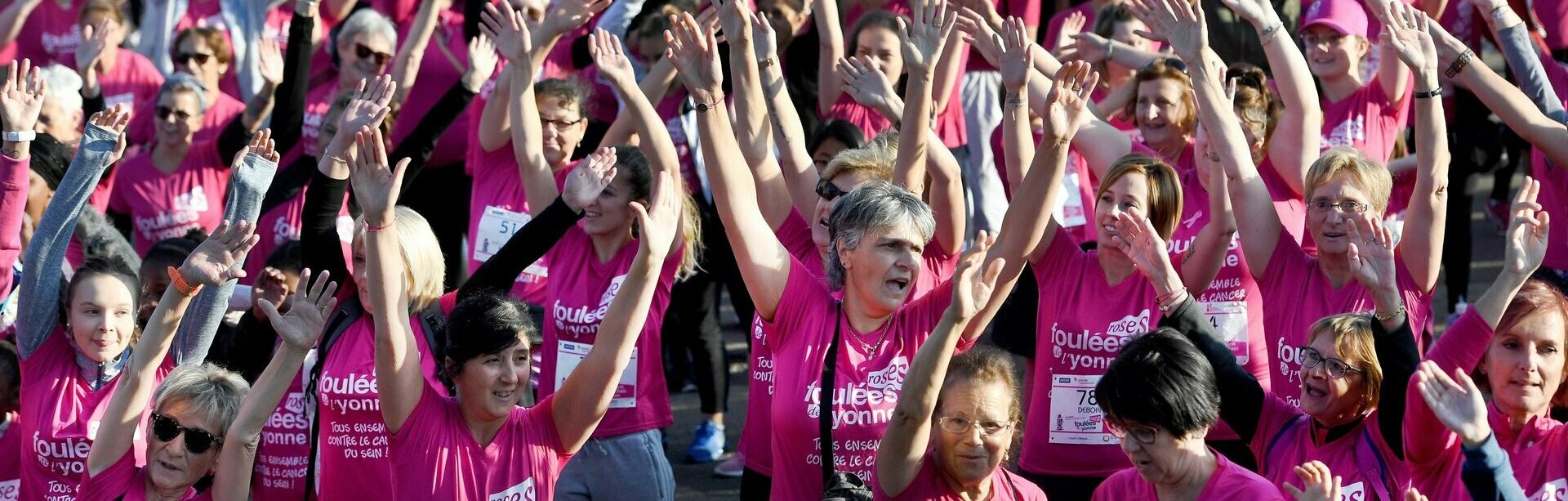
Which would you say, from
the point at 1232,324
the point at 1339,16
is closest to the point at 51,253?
the point at 1232,324

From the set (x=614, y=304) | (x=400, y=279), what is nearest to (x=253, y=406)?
(x=400, y=279)

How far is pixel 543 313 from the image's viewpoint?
528 cm

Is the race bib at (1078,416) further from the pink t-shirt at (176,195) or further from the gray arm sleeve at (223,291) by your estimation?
the pink t-shirt at (176,195)

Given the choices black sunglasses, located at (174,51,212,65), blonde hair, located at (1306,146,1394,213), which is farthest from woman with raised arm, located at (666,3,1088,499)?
black sunglasses, located at (174,51,212,65)

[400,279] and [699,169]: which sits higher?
[699,169]

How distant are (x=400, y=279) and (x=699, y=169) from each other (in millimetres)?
3049

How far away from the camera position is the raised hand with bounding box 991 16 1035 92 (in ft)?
15.1

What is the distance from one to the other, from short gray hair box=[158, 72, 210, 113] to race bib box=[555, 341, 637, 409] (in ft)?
9.59

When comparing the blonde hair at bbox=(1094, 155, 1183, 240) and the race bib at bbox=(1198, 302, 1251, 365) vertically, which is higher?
the blonde hair at bbox=(1094, 155, 1183, 240)

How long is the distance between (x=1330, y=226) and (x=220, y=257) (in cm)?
288

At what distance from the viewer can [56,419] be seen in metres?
4.64

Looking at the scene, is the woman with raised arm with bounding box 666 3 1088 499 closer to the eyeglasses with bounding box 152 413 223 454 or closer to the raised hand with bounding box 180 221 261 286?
the raised hand with bounding box 180 221 261 286

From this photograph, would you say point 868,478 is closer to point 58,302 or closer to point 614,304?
point 614,304

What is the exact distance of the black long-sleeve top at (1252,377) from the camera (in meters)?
3.73
